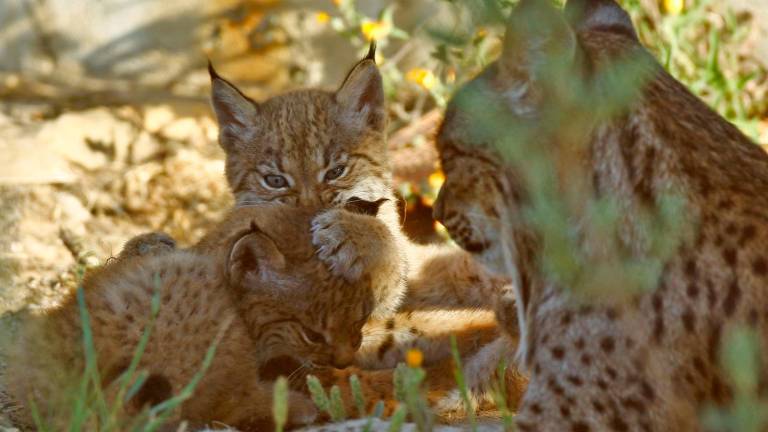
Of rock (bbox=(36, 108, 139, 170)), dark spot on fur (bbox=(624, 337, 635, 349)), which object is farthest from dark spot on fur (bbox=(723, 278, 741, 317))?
rock (bbox=(36, 108, 139, 170))

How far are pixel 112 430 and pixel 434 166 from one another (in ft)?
13.5

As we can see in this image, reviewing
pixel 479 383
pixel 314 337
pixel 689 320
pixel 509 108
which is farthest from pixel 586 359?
pixel 314 337

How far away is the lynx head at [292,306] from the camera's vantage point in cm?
478

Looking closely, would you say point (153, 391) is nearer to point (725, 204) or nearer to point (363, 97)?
point (725, 204)

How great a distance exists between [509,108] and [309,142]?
2429 millimetres

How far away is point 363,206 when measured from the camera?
18.8 feet

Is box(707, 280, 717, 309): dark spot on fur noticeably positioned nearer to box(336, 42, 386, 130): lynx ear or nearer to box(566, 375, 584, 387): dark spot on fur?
box(566, 375, 584, 387): dark spot on fur

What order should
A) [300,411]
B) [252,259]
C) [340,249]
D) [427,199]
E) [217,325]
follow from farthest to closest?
1. [427,199]
2. [340,249]
3. [252,259]
4. [217,325]
5. [300,411]

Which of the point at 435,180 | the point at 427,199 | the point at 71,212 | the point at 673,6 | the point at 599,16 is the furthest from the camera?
the point at 71,212

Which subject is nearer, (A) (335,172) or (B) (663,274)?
(B) (663,274)

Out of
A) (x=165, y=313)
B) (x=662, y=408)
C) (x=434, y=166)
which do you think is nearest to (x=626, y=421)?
(x=662, y=408)

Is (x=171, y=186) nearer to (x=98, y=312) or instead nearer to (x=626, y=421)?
(x=98, y=312)

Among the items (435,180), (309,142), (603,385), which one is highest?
A: (309,142)

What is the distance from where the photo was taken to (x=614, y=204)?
3.47 metres
